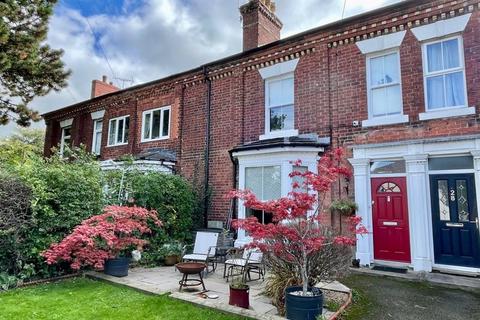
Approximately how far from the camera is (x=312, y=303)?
4.36 m

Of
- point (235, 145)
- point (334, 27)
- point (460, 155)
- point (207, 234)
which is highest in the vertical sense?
point (334, 27)

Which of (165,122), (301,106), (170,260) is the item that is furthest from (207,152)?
(170,260)

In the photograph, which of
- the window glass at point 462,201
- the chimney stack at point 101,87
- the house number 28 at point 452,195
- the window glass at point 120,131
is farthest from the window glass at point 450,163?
the chimney stack at point 101,87

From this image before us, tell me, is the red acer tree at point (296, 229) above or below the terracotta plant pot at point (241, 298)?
above

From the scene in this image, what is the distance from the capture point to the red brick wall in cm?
796

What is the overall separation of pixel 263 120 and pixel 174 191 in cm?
369

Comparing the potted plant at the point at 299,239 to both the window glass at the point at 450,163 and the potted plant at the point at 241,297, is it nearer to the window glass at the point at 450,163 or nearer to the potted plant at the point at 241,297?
the potted plant at the point at 241,297

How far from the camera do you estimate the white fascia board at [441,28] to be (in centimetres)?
758

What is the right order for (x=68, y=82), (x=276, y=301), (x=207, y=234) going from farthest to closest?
(x=68, y=82) → (x=207, y=234) → (x=276, y=301)

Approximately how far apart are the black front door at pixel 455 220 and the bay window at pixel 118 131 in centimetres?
1229

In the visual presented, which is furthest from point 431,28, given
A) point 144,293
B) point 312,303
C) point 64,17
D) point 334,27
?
point 64,17

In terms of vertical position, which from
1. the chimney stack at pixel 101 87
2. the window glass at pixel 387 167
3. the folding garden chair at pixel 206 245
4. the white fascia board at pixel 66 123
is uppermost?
the chimney stack at pixel 101 87

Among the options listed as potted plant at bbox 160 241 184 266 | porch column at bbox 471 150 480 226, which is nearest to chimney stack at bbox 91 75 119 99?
potted plant at bbox 160 241 184 266

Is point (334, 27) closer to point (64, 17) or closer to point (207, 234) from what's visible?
point (207, 234)
